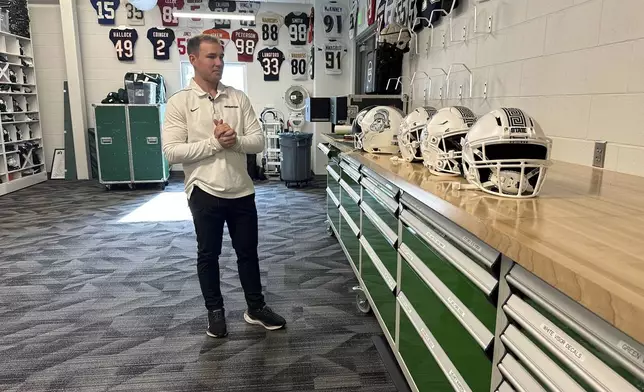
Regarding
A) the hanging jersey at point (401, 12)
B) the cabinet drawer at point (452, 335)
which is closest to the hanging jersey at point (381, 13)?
the hanging jersey at point (401, 12)

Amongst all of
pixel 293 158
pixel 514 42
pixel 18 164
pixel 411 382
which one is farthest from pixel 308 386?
pixel 18 164

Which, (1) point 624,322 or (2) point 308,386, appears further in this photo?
(2) point 308,386

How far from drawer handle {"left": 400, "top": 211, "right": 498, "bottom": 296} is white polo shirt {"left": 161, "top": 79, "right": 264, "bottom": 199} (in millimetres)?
→ 1098

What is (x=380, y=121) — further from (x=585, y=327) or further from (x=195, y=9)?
(x=195, y=9)

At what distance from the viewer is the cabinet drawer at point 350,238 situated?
118 inches

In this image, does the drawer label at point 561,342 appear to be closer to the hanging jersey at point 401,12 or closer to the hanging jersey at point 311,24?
the hanging jersey at point 401,12

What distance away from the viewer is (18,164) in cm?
720

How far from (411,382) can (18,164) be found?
767 cm

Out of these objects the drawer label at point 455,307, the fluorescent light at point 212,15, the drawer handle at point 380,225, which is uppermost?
the fluorescent light at point 212,15

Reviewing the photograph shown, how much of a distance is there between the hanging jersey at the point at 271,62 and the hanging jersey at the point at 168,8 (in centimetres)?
164

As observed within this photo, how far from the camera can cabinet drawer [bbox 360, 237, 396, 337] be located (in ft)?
6.94

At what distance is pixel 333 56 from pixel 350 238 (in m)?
5.41

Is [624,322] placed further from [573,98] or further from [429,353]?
[573,98]

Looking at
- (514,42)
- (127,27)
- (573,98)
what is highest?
(127,27)
